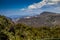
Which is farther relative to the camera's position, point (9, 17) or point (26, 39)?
point (9, 17)

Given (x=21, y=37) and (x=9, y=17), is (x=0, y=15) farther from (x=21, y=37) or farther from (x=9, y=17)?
(x=21, y=37)

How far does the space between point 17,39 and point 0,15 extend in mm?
2696

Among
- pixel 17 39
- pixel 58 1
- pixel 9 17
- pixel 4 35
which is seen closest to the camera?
pixel 4 35

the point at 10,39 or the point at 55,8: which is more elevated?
the point at 55,8

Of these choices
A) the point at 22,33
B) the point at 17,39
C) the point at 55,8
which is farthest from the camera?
the point at 55,8

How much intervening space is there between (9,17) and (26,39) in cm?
348

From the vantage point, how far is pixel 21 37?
9.65 meters

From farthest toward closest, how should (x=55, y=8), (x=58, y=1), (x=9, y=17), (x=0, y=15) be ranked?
(x=55, y=8) < (x=58, y=1) < (x=9, y=17) < (x=0, y=15)

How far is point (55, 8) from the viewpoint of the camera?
652 inches

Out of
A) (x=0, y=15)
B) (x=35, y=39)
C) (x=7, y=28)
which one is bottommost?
(x=35, y=39)

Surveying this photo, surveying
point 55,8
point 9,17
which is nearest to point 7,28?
point 9,17

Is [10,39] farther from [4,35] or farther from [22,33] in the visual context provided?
[22,33]

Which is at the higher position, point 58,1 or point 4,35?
point 58,1

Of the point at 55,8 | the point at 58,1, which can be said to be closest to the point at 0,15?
the point at 58,1
